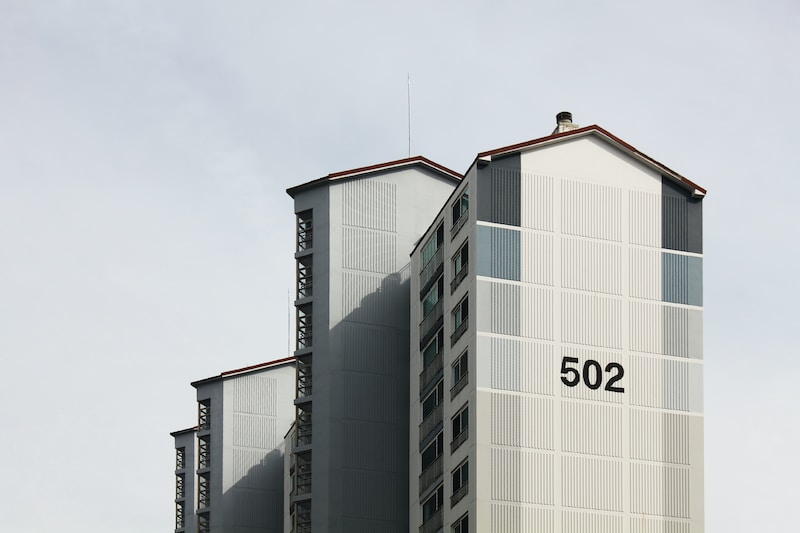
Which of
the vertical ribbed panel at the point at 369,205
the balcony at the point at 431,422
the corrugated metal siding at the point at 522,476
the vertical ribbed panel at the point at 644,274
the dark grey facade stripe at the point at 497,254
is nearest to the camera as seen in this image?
the corrugated metal siding at the point at 522,476

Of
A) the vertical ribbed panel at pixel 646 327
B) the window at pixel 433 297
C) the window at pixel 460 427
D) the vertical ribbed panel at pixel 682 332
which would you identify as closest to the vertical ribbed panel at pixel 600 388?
the vertical ribbed panel at pixel 646 327

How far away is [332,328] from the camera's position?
364 ft

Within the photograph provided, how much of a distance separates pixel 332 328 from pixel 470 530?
25991 mm

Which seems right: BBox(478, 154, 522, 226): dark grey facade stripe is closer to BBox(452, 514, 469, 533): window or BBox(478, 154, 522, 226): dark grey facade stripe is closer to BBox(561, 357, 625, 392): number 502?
BBox(561, 357, 625, 392): number 502

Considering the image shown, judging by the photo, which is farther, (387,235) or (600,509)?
(387,235)

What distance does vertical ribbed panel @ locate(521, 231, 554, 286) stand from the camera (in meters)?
93.4

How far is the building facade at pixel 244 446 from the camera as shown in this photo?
13912cm

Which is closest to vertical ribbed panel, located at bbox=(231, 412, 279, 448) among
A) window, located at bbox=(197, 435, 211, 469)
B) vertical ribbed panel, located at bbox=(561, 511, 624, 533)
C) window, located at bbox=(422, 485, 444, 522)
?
window, located at bbox=(197, 435, 211, 469)

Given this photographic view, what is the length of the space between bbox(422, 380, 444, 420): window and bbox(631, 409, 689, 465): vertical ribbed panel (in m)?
12.8

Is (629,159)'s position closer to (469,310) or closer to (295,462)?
(469,310)

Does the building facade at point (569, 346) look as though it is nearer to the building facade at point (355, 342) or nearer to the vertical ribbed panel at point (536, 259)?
the vertical ribbed panel at point (536, 259)

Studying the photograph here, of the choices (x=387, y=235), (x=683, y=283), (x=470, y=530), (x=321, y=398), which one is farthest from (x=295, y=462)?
(x=683, y=283)

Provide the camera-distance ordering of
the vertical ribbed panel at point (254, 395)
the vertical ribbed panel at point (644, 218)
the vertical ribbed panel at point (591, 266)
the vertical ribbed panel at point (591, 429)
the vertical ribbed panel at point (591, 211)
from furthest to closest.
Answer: the vertical ribbed panel at point (254, 395) < the vertical ribbed panel at point (644, 218) < the vertical ribbed panel at point (591, 211) < the vertical ribbed panel at point (591, 266) < the vertical ribbed panel at point (591, 429)

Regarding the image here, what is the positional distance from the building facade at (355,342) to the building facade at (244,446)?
2617 cm
